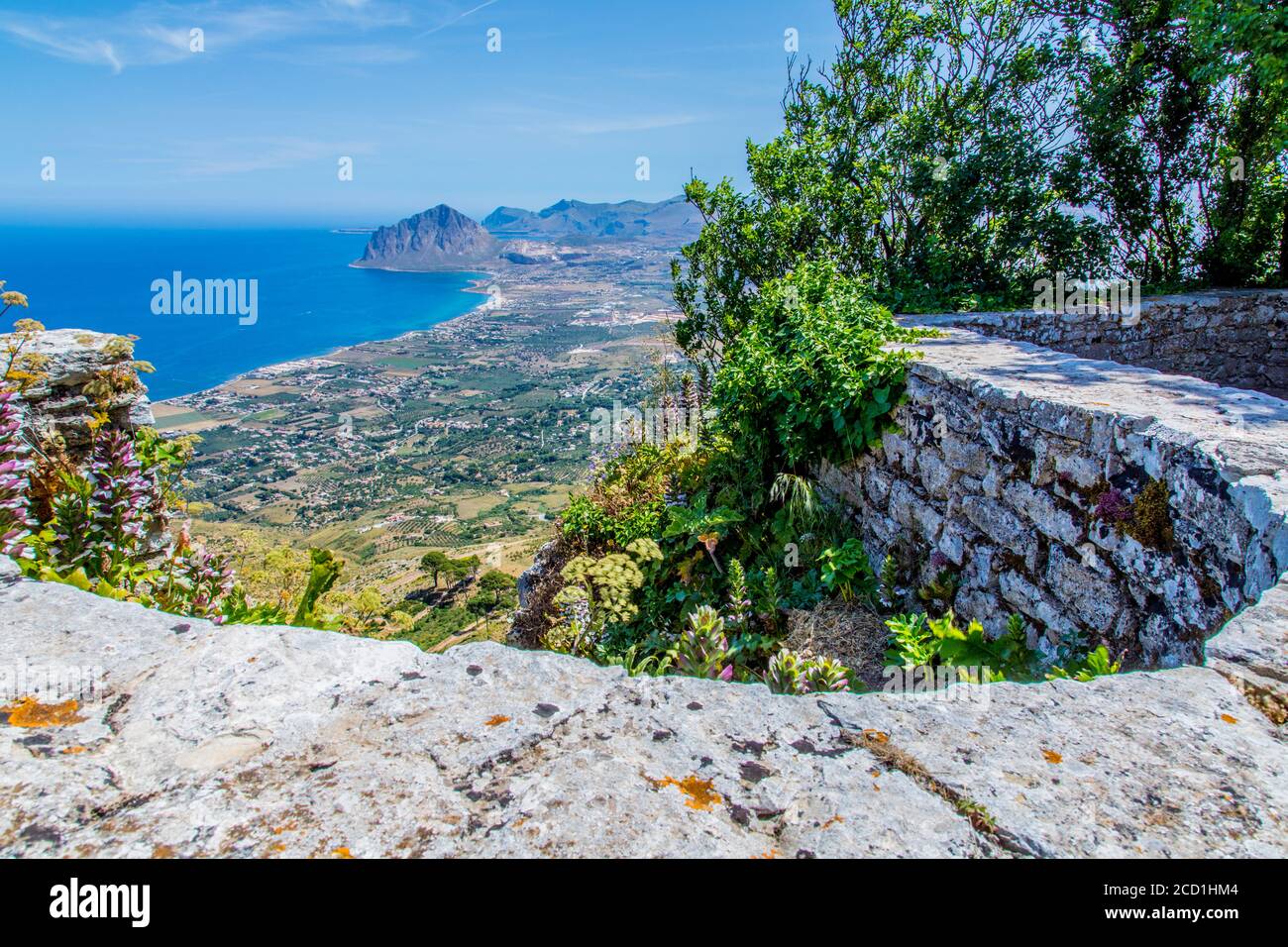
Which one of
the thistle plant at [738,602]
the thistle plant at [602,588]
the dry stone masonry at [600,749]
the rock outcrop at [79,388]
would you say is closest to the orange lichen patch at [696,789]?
the dry stone masonry at [600,749]

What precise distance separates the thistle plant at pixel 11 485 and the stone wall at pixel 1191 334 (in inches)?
297

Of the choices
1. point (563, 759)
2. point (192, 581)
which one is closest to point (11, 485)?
point (192, 581)

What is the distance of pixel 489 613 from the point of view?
31.4 m

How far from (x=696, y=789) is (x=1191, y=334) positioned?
9.18 meters

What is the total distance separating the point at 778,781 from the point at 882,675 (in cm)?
254

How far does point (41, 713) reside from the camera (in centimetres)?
153

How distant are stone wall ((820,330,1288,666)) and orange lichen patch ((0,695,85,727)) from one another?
11.5 ft

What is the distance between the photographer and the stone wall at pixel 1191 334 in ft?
24.0

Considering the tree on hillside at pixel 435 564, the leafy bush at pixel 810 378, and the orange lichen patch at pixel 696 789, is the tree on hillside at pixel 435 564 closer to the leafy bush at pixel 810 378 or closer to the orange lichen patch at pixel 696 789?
the leafy bush at pixel 810 378

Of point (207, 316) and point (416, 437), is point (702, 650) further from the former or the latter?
point (207, 316)

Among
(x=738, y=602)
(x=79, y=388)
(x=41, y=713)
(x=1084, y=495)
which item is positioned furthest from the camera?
(x=738, y=602)

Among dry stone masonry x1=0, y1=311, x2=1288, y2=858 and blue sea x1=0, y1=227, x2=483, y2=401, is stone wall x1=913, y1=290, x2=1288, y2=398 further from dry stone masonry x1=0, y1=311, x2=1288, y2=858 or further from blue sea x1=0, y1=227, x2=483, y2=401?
blue sea x1=0, y1=227, x2=483, y2=401

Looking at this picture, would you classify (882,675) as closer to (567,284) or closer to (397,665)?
(397,665)
